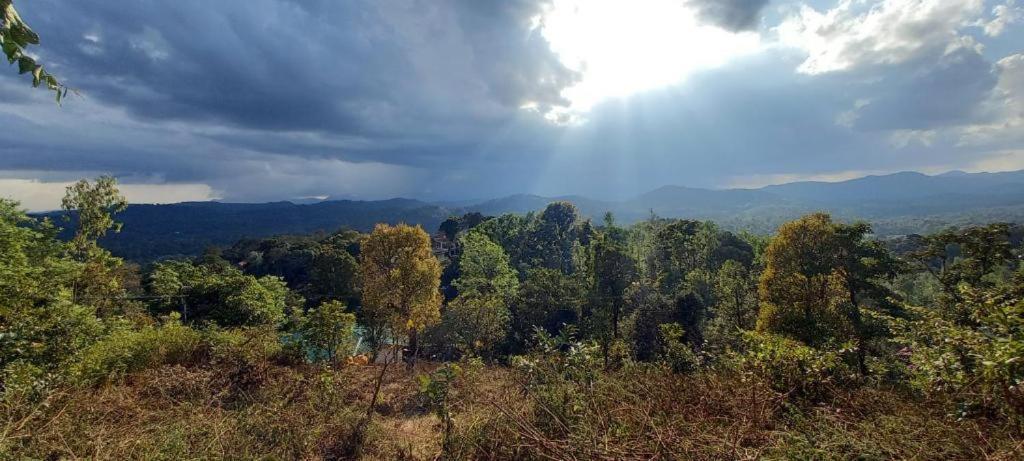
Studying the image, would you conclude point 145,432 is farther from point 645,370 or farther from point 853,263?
point 853,263

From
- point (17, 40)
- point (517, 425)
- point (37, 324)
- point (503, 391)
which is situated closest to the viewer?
point (17, 40)

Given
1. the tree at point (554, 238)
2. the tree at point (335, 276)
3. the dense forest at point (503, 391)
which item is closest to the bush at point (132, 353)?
the dense forest at point (503, 391)

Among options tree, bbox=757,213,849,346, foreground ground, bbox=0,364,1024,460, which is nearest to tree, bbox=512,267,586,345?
tree, bbox=757,213,849,346

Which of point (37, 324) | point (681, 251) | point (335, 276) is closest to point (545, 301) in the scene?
point (681, 251)

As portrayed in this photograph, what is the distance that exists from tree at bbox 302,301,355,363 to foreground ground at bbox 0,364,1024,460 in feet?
7.41

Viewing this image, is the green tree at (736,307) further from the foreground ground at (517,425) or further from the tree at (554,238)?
the tree at (554,238)

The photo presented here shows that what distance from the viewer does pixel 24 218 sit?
408 inches

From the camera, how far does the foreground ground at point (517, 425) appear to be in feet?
12.3

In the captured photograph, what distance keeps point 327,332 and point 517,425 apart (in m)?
6.34

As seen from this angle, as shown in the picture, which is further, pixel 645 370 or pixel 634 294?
pixel 634 294

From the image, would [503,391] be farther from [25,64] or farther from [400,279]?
[400,279]

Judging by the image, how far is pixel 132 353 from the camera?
7.68 metres

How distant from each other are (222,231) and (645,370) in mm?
199148

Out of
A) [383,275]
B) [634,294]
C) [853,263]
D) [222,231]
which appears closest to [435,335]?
[383,275]
